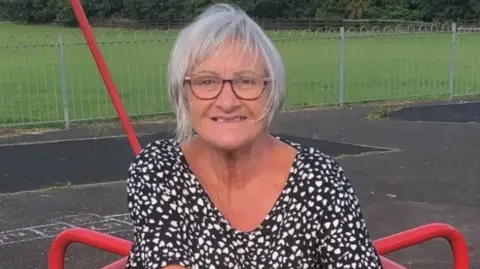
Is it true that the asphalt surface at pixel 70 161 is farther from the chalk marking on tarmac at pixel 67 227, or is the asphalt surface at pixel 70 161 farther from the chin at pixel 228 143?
the chin at pixel 228 143

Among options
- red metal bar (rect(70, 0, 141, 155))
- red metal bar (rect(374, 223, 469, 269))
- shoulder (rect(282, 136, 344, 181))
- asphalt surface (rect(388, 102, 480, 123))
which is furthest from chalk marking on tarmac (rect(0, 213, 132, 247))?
asphalt surface (rect(388, 102, 480, 123))

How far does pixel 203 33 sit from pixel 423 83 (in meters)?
14.3

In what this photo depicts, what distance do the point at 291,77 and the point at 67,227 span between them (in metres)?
11.4

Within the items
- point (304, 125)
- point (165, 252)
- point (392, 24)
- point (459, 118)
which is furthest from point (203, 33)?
point (392, 24)

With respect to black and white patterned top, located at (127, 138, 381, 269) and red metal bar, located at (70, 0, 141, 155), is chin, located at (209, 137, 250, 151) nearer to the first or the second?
black and white patterned top, located at (127, 138, 381, 269)

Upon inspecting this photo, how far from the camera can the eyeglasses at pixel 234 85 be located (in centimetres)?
182

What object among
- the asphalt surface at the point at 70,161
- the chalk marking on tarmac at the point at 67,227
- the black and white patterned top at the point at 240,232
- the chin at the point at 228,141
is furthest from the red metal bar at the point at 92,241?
the asphalt surface at the point at 70,161

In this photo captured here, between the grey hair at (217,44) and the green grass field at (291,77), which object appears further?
the green grass field at (291,77)

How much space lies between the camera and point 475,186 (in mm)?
6695

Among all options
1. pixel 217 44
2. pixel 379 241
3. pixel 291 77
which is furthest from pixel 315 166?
pixel 291 77

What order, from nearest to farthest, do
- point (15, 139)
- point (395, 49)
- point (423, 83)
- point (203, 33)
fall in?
point (203, 33) → point (15, 139) → point (423, 83) → point (395, 49)

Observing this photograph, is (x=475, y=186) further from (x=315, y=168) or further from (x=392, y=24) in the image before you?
(x=392, y=24)

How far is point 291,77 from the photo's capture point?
54.2 ft

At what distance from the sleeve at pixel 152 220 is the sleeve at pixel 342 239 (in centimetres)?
34
